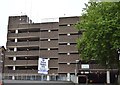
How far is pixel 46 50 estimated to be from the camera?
36250mm

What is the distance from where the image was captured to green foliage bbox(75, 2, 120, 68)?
57.1 feet

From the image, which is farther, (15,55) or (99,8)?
(15,55)

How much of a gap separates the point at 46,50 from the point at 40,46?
980mm

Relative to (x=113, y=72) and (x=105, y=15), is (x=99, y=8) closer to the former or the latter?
(x=105, y=15)

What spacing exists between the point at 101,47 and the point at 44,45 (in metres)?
18.7

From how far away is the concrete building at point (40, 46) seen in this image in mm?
34625

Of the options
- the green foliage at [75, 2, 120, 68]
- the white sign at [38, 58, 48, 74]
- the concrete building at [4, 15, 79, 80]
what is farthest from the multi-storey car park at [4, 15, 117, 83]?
the green foliage at [75, 2, 120, 68]

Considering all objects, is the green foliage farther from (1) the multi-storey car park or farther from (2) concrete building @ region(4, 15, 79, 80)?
(2) concrete building @ region(4, 15, 79, 80)

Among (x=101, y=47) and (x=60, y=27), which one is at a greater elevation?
(x=60, y=27)

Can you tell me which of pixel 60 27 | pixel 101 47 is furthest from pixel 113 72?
pixel 101 47

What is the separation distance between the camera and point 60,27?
35.7m

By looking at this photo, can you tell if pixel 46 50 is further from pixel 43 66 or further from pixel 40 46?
pixel 43 66

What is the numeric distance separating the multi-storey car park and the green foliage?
1245cm

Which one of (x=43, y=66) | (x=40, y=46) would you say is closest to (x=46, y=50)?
(x=40, y=46)
